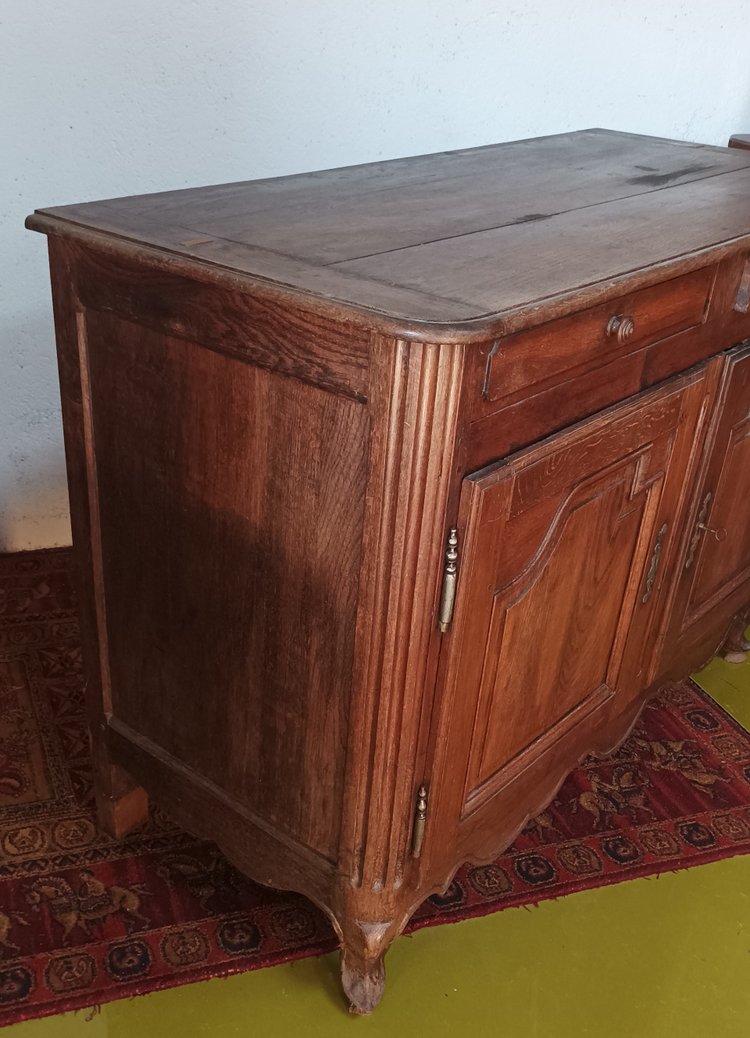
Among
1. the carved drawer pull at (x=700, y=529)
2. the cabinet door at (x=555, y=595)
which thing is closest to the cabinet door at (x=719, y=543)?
the carved drawer pull at (x=700, y=529)

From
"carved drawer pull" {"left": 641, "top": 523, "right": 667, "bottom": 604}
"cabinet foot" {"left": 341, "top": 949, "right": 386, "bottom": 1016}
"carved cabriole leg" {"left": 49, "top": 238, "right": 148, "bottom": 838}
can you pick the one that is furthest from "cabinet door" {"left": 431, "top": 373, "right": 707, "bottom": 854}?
"carved cabriole leg" {"left": 49, "top": 238, "right": 148, "bottom": 838}

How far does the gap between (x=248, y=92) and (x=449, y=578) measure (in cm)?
147

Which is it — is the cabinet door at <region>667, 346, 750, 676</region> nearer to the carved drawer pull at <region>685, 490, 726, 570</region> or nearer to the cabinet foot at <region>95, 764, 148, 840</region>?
the carved drawer pull at <region>685, 490, 726, 570</region>

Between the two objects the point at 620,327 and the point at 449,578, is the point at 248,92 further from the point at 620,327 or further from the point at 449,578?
the point at 449,578

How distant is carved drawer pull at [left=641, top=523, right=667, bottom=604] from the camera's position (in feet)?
5.34

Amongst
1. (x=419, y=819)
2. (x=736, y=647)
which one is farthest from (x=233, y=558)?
(x=736, y=647)

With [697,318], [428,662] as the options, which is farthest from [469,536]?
[697,318]

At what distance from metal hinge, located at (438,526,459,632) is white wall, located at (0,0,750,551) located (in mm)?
1418

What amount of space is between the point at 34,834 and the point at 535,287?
1223mm

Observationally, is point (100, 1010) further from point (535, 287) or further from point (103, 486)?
point (535, 287)

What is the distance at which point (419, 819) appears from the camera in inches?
52.9

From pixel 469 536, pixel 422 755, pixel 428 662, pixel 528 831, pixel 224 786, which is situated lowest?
pixel 528 831

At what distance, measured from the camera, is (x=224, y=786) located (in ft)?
4.92

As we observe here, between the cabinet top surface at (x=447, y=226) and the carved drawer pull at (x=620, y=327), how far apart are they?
0.06 metres
